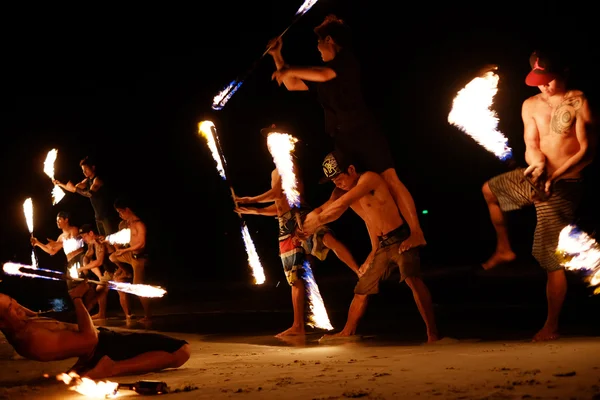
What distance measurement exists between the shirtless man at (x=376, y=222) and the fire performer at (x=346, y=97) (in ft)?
0.38

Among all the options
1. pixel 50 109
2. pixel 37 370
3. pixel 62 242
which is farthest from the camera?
pixel 50 109

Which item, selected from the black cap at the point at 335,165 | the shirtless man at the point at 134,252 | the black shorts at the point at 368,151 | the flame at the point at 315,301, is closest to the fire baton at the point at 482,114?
the black shorts at the point at 368,151

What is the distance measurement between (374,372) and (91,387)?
74.6 inches

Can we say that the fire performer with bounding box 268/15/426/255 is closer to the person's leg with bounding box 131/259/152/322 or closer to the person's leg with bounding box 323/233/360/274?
the person's leg with bounding box 323/233/360/274

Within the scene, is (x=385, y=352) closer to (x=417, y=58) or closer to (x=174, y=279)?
(x=417, y=58)

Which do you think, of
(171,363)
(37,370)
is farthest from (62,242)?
(171,363)

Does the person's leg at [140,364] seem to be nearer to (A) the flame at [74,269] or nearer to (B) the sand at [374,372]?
(B) the sand at [374,372]

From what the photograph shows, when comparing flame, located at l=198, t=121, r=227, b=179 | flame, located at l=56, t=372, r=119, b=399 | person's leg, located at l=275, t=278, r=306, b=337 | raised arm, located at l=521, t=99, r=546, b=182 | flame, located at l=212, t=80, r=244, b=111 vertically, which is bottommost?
flame, located at l=56, t=372, r=119, b=399

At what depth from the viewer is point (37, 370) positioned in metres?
6.54

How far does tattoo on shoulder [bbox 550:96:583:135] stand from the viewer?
6.47 meters

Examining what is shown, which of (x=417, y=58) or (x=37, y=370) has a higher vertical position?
(x=417, y=58)

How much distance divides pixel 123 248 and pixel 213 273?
9.52 m

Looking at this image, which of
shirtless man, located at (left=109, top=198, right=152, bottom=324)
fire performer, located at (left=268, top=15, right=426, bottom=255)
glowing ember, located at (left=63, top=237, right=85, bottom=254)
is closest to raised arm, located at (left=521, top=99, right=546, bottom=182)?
fire performer, located at (left=268, top=15, right=426, bottom=255)

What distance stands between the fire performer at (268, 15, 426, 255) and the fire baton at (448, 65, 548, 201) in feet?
2.96
